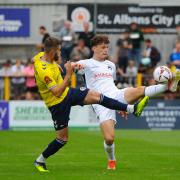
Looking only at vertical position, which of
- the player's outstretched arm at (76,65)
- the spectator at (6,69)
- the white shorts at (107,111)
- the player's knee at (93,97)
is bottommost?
the spectator at (6,69)

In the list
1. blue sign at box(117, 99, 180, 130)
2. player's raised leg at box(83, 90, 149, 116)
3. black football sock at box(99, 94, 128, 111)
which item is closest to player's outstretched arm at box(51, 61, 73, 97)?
player's raised leg at box(83, 90, 149, 116)

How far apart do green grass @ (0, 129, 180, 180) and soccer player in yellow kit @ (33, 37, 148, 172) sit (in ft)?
2.65

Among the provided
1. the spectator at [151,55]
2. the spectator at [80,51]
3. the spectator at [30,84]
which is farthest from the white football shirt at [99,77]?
the spectator at [151,55]

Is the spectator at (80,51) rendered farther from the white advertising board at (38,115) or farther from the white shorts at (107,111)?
the white shorts at (107,111)

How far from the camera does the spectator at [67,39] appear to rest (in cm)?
2794

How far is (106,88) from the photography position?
1517 cm

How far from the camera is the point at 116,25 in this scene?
102ft

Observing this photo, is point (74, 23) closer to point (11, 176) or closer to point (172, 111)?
point (172, 111)

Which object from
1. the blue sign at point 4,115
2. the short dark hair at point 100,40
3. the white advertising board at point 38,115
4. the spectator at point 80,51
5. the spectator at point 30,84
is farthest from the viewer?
the spectator at point 80,51

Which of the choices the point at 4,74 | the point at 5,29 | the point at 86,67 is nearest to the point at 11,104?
the point at 4,74

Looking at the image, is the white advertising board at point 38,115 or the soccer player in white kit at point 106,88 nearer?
the soccer player in white kit at point 106,88

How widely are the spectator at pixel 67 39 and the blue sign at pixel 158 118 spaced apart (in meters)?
3.08

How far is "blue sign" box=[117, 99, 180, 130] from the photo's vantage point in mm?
27125

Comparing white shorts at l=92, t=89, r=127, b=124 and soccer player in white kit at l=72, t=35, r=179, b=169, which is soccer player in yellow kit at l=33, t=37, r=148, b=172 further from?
white shorts at l=92, t=89, r=127, b=124
